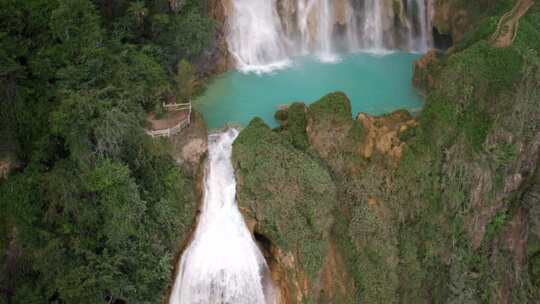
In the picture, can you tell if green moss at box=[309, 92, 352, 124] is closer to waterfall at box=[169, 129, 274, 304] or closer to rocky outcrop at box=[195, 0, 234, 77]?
waterfall at box=[169, 129, 274, 304]

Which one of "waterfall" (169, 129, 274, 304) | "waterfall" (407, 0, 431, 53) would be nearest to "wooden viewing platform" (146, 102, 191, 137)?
"waterfall" (169, 129, 274, 304)

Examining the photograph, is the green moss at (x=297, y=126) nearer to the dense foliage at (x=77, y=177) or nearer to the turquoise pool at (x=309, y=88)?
the turquoise pool at (x=309, y=88)

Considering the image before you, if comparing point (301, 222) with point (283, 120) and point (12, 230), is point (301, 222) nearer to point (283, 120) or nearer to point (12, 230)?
point (283, 120)

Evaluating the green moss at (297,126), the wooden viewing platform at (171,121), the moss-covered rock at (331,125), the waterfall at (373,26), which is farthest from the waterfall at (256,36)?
the moss-covered rock at (331,125)

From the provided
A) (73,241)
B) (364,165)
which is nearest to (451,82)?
(364,165)

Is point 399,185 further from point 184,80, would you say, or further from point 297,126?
point 184,80

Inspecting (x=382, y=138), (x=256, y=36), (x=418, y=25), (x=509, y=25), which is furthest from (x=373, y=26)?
(x=382, y=138)
